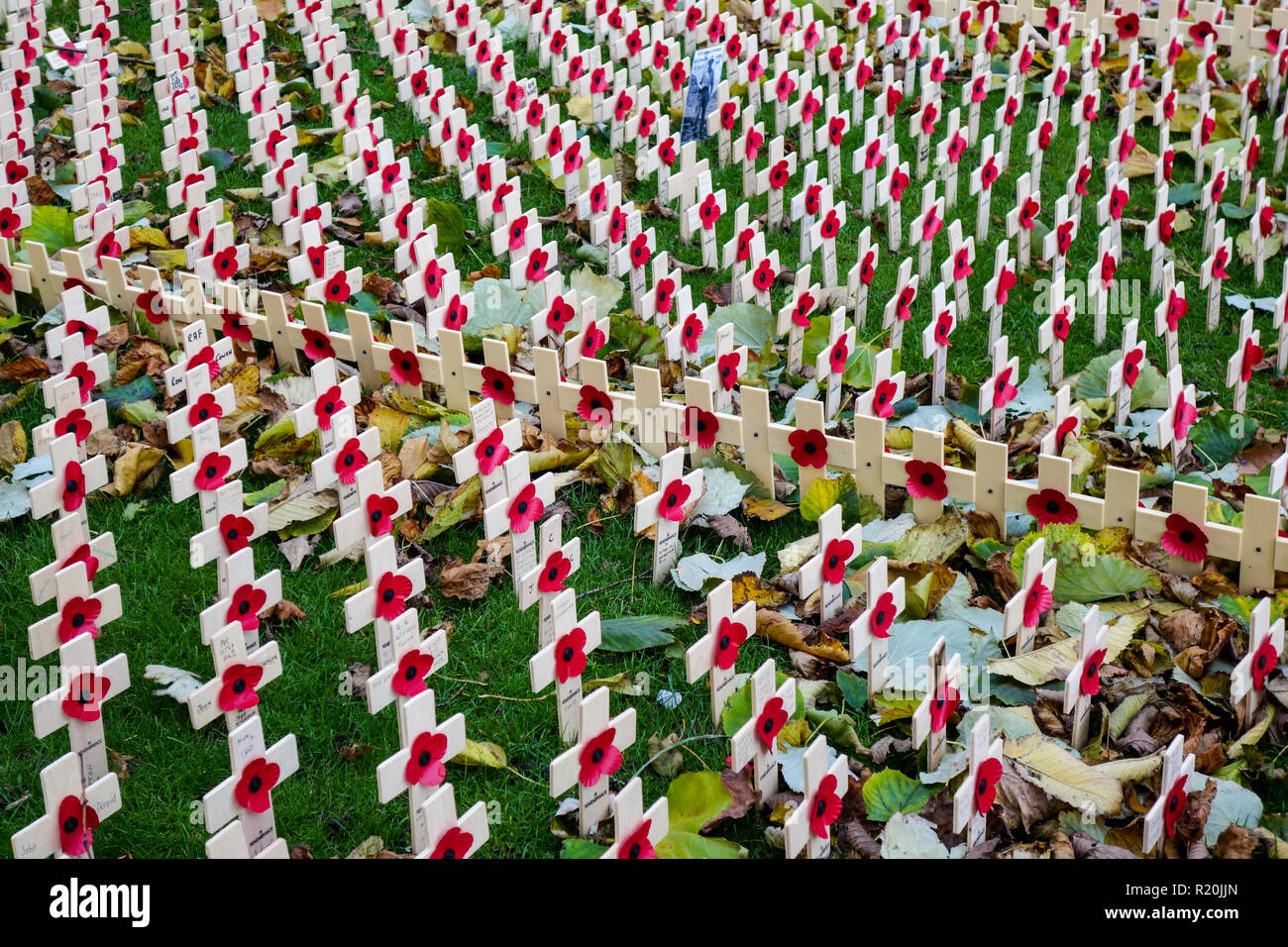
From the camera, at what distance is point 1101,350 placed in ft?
18.1

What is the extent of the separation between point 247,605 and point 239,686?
24 centimetres

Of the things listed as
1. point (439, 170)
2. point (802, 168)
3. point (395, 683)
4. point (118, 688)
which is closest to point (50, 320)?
point (439, 170)

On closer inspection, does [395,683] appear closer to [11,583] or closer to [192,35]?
[11,583]

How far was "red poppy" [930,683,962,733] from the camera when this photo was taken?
3.30 meters

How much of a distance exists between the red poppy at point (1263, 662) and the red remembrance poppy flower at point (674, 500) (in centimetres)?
158

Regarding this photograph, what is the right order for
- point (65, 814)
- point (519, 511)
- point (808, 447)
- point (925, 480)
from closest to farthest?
point (65, 814) < point (519, 511) < point (925, 480) < point (808, 447)

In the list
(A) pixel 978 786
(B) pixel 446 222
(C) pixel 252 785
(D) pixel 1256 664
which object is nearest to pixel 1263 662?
(D) pixel 1256 664

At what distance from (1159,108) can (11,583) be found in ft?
18.9

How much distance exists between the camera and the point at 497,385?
4.74m

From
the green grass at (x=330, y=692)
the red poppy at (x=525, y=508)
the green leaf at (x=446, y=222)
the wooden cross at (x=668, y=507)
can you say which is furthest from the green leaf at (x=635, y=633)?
the green leaf at (x=446, y=222)

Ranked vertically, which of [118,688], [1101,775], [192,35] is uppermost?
[192,35]

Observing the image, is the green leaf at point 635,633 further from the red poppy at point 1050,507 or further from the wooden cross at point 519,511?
the red poppy at point 1050,507

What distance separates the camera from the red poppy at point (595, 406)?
460 cm

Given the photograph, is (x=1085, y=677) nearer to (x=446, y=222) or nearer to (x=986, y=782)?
(x=986, y=782)
